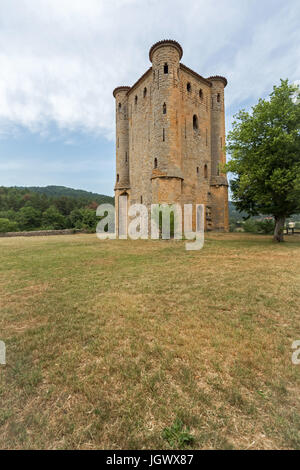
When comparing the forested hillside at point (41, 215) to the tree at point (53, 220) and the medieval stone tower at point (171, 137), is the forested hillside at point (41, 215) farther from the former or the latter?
the medieval stone tower at point (171, 137)

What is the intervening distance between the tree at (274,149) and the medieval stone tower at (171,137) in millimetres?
7098

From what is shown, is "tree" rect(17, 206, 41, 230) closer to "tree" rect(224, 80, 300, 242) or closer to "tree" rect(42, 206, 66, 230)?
"tree" rect(42, 206, 66, 230)

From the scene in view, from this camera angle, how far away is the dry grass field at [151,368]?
166 cm

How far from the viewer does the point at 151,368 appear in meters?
2.42

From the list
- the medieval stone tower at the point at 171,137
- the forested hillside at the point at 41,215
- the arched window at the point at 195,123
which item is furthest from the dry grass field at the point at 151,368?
the forested hillside at the point at 41,215

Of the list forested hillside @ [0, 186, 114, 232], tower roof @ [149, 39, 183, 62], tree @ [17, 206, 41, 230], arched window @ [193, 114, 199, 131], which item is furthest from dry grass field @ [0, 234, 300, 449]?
tree @ [17, 206, 41, 230]

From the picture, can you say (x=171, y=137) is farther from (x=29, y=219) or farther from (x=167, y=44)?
(x=29, y=219)

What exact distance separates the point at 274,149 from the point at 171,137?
9642 millimetres

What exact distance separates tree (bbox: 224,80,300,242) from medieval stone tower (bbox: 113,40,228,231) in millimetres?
7098

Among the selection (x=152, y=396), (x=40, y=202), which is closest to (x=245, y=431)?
(x=152, y=396)

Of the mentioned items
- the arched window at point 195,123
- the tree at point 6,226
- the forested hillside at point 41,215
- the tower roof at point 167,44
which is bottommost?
the tree at point 6,226

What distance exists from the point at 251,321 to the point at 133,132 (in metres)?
24.4

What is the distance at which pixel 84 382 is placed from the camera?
2201 millimetres
